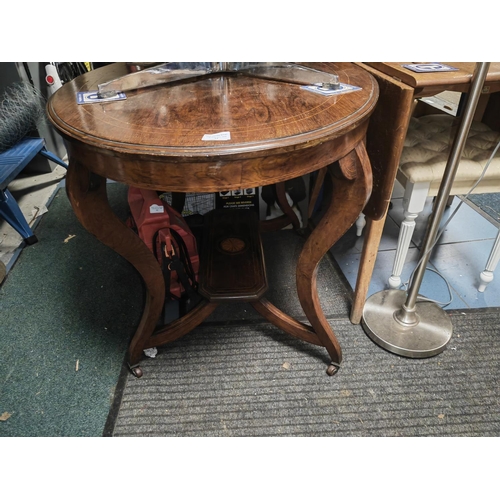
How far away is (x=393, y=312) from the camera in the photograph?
1.32 m

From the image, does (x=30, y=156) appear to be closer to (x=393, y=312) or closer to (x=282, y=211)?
(x=282, y=211)

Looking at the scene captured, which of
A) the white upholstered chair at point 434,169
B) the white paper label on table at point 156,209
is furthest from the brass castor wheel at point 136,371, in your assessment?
the white upholstered chair at point 434,169

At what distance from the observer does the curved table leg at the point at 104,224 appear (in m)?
0.82

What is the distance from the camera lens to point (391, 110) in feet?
3.09

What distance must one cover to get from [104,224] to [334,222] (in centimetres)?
56

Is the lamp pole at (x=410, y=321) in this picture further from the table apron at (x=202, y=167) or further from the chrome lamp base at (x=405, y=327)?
the table apron at (x=202, y=167)

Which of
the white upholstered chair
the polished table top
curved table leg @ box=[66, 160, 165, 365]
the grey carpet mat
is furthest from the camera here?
the white upholstered chair

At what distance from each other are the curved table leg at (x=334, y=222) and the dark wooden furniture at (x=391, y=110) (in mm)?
147

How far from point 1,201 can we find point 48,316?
60 cm

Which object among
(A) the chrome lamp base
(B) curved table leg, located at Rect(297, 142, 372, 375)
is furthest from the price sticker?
(A) the chrome lamp base

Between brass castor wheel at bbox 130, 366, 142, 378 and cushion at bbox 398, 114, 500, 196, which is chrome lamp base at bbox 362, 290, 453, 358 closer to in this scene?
cushion at bbox 398, 114, 500, 196

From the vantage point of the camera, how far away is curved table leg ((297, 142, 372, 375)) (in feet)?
2.82

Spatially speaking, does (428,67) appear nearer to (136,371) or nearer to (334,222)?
(334,222)

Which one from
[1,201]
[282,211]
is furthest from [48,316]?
[282,211]
